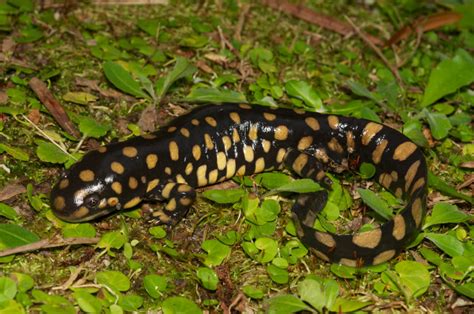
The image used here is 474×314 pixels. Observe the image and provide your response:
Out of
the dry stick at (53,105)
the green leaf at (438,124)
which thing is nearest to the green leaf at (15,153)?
the dry stick at (53,105)

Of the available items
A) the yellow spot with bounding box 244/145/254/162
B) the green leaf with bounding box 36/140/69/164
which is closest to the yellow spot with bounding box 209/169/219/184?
the yellow spot with bounding box 244/145/254/162

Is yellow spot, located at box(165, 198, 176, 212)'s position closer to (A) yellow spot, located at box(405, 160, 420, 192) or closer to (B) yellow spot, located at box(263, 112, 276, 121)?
(B) yellow spot, located at box(263, 112, 276, 121)

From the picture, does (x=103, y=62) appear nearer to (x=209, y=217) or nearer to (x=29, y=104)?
(x=29, y=104)

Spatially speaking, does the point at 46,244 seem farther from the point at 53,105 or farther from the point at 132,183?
the point at 53,105

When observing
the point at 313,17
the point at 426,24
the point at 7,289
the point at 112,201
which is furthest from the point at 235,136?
the point at 426,24

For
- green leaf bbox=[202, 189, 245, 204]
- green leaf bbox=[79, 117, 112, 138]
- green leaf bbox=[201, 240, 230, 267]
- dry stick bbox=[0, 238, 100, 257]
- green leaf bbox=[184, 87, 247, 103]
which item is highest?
green leaf bbox=[184, 87, 247, 103]

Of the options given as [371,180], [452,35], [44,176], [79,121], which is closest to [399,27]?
[452,35]
